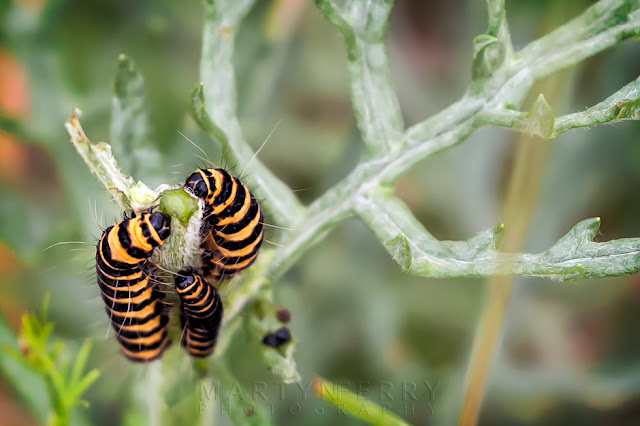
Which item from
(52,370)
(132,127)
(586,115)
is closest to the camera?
(586,115)

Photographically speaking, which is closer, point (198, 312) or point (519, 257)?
point (519, 257)

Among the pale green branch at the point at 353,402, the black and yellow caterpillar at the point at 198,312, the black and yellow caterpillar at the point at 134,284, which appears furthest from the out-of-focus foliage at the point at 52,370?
the pale green branch at the point at 353,402

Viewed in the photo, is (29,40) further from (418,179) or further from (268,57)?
(418,179)

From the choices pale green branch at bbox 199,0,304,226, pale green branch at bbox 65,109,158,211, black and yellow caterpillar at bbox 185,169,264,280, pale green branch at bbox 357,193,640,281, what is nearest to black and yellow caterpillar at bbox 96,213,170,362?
pale green branch at bbox 65,109,158,211

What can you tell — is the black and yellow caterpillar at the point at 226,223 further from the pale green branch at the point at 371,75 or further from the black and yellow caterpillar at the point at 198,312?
the pale green branch at the point at 371,75

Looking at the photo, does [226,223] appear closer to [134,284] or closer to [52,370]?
[134,284]

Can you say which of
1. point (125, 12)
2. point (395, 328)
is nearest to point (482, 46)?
point (395, 328)

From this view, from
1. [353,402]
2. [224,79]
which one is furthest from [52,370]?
[224,79]
